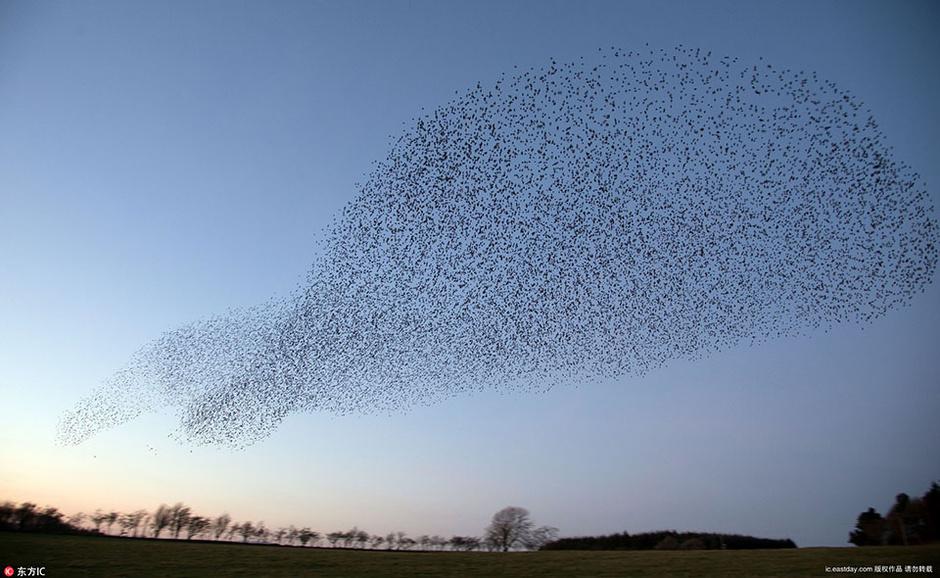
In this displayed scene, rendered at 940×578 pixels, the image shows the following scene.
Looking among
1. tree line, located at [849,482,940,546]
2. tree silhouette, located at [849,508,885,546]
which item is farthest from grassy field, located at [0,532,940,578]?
tree silhouette, located at [849,508,885,546]

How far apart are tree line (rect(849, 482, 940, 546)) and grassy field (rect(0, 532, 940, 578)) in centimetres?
5812

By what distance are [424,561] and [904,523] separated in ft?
322

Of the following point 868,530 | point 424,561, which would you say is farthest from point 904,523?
point 424,561

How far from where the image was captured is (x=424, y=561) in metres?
60.7

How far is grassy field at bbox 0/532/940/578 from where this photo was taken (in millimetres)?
47531

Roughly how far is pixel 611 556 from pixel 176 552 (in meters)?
48.7

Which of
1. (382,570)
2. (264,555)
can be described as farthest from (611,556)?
(264,555)

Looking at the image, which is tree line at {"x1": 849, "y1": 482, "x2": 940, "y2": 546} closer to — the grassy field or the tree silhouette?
the tree silhouette

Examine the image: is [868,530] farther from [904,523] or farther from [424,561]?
[424,561]

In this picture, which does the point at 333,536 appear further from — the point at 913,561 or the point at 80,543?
the point at 913,561

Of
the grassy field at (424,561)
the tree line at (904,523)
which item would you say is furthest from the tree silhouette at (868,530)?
the grassy field at (424,561)

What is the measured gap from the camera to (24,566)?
4797 cm

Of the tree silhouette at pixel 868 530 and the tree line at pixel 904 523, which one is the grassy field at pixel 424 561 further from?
the tree silhouette at pixel 868 530

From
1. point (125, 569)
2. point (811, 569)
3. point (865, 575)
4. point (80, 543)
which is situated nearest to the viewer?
point (865, 575)
